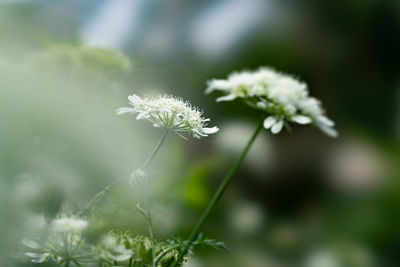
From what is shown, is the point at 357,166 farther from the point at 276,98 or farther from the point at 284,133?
the point at 276,98

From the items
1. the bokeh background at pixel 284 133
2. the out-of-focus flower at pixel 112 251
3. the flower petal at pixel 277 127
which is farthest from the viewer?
the bokeh background at pixel 284 133

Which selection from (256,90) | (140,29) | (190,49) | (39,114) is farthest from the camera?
(190,49)

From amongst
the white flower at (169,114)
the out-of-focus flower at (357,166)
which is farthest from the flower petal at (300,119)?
the out-of-focus flower at (357,166)

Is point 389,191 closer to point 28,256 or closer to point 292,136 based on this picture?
point 292,136

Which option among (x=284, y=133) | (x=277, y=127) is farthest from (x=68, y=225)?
(x=284, y=133)

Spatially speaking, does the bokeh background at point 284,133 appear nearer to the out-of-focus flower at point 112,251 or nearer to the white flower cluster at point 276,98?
the white flower cluster at point 276,98

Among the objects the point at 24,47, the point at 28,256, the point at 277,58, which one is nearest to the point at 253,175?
the point at 277,58

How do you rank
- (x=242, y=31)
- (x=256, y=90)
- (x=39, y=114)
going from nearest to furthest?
1. (x=39, y=114)
2. (x=256, y=90)
3. (x=242, y=31)
